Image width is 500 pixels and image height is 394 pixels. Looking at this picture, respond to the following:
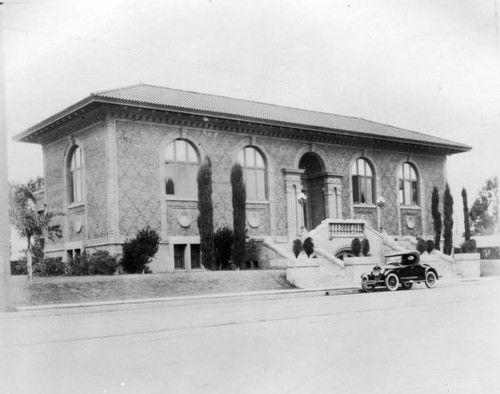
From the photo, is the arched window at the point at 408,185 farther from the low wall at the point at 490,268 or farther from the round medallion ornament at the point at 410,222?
the low wall at the point at 490,268

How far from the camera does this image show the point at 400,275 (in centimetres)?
2425

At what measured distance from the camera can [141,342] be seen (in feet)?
33.1

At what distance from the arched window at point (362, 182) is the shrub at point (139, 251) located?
1507 centimetres

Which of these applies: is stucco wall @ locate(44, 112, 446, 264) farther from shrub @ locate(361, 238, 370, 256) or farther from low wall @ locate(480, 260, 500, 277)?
low wall @ locate(480, 260, 500, 277)

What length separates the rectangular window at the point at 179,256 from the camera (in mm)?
30219

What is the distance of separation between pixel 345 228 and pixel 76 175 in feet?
48.0

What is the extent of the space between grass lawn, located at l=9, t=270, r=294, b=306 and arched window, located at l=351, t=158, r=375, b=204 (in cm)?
1306

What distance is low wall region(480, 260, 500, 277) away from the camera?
36.4 metres

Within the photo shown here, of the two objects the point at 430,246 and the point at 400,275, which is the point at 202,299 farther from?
the point at 430,246

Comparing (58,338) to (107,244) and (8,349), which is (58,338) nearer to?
(8,349)

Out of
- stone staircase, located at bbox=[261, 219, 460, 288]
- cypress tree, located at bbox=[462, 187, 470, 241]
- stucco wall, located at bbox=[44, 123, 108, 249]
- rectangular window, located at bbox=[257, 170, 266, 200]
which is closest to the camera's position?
stone staircase, located at bbox=[261, 219, 460, 288]

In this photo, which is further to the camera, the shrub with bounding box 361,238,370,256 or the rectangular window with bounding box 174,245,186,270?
the shrub with bounding box 361,238,370,256

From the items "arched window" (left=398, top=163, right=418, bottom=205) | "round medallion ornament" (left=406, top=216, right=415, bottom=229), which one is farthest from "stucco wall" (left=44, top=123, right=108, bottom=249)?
"round medallion ornament" (left=406, top=216, right=415, bottom=229)

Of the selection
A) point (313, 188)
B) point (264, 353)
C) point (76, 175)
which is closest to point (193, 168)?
point (76, 175)
